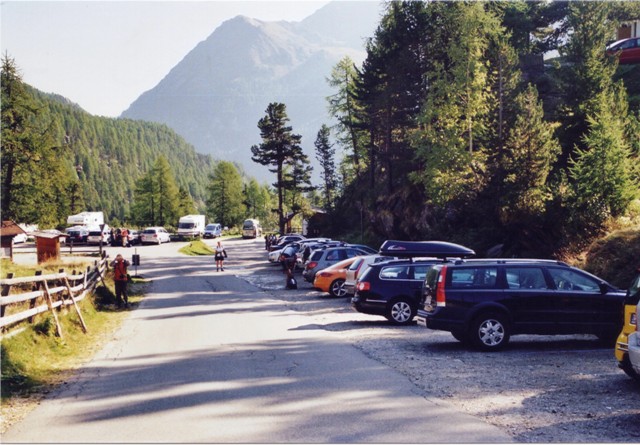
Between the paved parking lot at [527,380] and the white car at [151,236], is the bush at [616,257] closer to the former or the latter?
the paved parking lot at [527,380]

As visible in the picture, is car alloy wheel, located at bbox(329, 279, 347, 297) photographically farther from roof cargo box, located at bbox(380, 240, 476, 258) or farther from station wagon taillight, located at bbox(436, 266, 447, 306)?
station wagon taillight, located at bbox(436, 266, 447, 306)

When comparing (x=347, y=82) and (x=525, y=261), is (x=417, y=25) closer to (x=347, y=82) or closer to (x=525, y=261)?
(x=347, y=82)

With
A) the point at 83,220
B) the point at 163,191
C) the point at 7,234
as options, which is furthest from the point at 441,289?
the point at 163,191

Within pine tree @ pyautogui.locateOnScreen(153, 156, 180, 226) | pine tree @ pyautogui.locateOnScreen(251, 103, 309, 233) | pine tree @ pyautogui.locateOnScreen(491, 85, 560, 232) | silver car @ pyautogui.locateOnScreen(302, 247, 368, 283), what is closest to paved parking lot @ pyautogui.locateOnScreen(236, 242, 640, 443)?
silver car @ pyautogui.locateOnScreen(302, 247, 368, 283)

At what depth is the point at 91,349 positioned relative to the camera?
46.8 ft

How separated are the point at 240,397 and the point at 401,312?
9.17 metres

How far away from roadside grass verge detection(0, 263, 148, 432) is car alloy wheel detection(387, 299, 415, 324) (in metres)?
7.29

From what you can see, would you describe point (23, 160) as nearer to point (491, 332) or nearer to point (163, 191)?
point (491, 332)

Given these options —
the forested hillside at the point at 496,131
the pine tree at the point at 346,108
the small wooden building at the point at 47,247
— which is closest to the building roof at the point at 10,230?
the small wooden building at the point at 47,247

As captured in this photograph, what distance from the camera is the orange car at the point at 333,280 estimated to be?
82.4 feet

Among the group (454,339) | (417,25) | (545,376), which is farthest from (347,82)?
(545,376)

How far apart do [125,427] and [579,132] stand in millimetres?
27974

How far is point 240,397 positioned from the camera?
8781mm

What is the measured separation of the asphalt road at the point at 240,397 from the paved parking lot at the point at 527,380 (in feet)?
1.35
